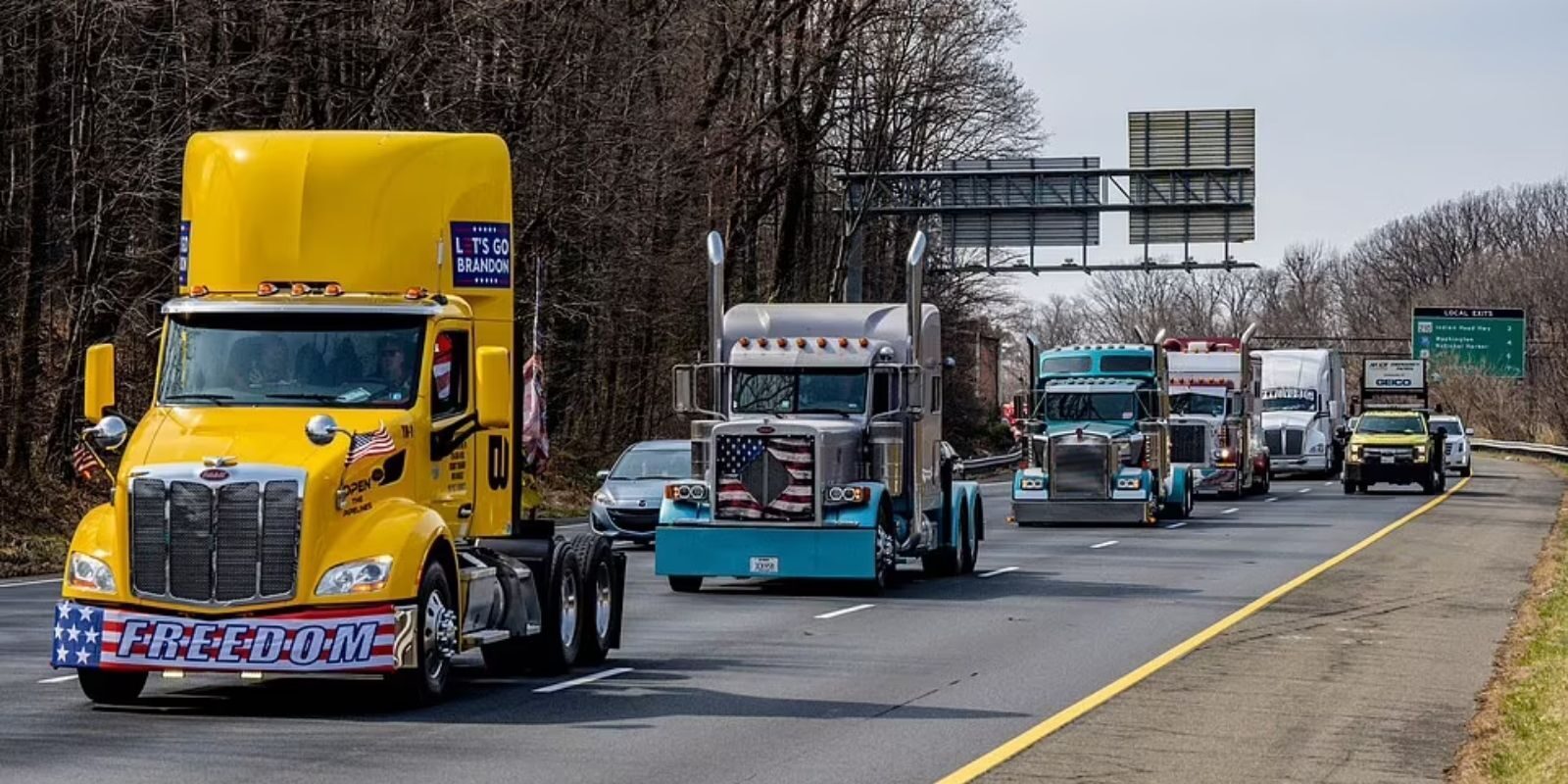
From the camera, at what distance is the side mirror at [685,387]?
24875mm

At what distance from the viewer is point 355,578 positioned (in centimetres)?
1384

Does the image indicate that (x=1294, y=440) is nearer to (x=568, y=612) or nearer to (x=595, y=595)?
(x=595, y=595)

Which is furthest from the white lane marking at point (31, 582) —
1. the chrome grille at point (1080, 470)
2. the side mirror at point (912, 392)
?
the chrome grille at point (1080, 470)

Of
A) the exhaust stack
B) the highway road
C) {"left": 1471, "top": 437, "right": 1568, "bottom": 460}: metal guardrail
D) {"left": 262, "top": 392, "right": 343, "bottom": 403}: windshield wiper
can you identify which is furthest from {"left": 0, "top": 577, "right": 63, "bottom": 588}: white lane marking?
{"left": 1471, "top": 437, "right": 1568, "bottom": 460}: metal guardrail

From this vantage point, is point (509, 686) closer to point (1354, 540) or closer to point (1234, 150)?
point (1354, 540)

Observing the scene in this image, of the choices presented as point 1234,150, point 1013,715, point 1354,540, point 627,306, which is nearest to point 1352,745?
point 1013,715

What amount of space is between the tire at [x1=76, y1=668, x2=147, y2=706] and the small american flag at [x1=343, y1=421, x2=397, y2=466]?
184 cm

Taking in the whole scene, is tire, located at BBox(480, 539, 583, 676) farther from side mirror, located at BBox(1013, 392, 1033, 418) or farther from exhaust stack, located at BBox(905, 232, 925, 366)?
side mirror, located at BBox(1013, 392, 1033, 418)

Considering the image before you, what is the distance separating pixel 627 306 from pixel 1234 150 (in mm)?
23162

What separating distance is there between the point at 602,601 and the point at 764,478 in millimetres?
7186

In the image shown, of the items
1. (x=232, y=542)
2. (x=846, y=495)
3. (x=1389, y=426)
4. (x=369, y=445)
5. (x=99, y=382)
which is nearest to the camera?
(x=232, y=542)

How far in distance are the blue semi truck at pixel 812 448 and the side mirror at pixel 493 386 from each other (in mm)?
9541

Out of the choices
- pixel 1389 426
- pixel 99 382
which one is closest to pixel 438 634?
pixel 99 382

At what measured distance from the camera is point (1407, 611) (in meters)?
23.2
